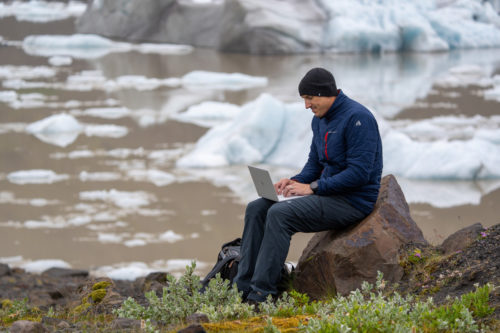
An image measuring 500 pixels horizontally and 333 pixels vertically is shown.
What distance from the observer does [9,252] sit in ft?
27.7

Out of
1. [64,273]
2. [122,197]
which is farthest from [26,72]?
[64,273]

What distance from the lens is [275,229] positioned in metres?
4.10

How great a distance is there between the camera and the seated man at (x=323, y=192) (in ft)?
13.4

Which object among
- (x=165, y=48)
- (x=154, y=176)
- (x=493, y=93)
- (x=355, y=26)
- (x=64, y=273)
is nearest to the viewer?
(x=64, y=273)

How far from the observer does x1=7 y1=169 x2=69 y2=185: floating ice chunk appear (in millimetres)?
10812

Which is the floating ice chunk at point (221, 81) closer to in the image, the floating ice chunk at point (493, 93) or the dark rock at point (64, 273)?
the floating ice chunk at point (493, 93)

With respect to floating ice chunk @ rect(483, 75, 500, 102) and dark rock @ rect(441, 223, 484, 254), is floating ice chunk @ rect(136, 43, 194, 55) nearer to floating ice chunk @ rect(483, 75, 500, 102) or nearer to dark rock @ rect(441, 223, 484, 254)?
floating ice chunk @ rect(483, 75, 500, 102)

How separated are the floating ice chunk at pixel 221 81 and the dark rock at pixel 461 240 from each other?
1371 cm

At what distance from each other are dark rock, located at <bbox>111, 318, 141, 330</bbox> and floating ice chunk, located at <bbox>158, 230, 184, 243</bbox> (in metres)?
4.90

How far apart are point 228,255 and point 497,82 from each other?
15670 millimetres

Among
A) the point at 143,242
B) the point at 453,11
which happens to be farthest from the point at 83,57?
the point at 143,242

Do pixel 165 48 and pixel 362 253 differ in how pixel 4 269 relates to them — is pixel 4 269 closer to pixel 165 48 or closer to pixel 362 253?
pixel 362 253

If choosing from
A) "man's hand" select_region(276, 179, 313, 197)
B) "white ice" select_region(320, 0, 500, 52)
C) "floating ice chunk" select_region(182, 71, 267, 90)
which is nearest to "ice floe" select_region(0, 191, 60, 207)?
"man's hand" select_region(276, 179, 313, 197)

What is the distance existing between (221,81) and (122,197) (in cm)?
897
